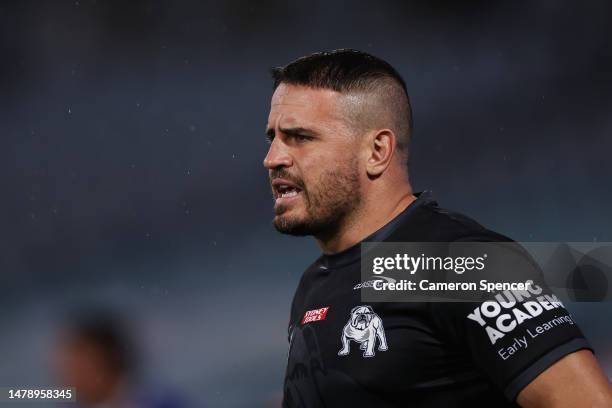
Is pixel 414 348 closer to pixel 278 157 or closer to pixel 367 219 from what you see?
pixel 367 219

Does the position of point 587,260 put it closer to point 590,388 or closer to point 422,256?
point 422,256

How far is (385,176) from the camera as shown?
2783 mm

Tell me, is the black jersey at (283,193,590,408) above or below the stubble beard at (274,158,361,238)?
below

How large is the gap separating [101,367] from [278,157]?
11.3 ft

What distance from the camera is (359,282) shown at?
8.46 feet

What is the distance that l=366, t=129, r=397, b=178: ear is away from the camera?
2770 millimetres

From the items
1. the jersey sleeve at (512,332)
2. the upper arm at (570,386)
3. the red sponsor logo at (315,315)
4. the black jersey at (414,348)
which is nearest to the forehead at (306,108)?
the black jersey at (414,348)

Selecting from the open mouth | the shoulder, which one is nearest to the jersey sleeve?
the shoulder

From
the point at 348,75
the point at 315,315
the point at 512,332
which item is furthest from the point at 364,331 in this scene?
the point at 348,75

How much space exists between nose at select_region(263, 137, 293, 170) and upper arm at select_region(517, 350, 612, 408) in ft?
3.78

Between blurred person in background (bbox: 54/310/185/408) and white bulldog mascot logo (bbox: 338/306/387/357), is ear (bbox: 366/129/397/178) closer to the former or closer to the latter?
white bulldog mascot logo (bbox: 338/306/387/357)

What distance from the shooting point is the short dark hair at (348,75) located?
9.38ft

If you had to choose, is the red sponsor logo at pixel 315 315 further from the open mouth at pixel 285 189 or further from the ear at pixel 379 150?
the ear at pixel 379 150

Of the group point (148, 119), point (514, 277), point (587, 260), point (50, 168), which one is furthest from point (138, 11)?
point (514, 277)
